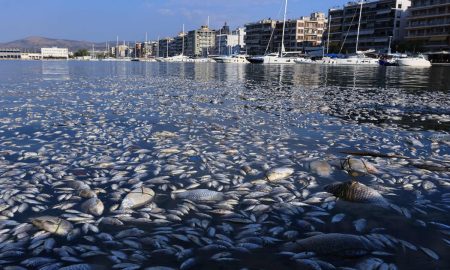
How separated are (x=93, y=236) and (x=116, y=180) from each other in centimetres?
210

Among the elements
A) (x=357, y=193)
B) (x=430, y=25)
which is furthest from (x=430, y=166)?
(x=430, y=25)

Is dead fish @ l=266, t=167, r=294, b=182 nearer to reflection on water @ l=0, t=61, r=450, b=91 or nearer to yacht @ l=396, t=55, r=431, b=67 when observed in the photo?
reflection on water @ l=0, t=61, r=450, b=91

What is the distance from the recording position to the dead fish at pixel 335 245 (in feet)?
15.0

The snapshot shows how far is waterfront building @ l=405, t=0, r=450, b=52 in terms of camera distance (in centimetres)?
12311

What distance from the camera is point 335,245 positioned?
4660 millimetres

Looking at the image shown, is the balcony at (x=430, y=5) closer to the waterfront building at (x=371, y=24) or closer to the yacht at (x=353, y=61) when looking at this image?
the waterfront building at (x=371, y=24)

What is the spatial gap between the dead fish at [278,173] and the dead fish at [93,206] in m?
2.83

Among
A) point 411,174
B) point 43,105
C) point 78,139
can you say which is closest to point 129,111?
point 43,105

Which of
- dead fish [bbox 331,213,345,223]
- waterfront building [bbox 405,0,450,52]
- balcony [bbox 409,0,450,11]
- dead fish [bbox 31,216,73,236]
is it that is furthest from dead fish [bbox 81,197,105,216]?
balcony [bbox 409,0,450,11]

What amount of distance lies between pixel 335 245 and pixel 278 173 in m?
2.78

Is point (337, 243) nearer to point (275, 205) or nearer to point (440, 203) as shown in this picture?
point (275, 205)

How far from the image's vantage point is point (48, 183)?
6.75m

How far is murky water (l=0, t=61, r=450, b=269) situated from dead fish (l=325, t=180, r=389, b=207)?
0.10 feet

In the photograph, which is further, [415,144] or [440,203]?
[415,144]
